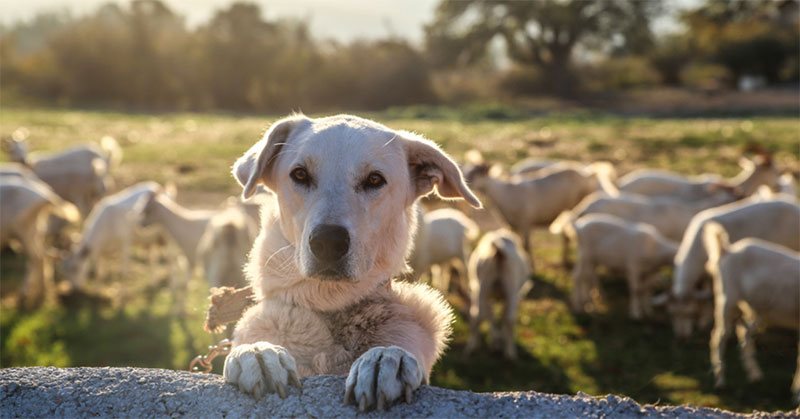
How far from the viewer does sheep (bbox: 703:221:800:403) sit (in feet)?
25.5

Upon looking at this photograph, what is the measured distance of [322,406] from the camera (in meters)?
2.77

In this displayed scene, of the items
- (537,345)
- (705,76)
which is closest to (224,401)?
(537,345)

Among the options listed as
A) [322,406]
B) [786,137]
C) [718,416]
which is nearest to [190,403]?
[322,406]

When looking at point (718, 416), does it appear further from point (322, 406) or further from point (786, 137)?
point (786, 137)

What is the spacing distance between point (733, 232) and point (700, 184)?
3.42 metres

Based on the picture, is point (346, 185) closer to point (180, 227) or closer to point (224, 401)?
point (224, 401)

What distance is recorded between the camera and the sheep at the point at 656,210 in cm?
1216

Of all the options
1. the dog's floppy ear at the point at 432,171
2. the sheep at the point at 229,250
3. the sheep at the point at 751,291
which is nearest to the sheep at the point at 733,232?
the sheep at the point at 751,291

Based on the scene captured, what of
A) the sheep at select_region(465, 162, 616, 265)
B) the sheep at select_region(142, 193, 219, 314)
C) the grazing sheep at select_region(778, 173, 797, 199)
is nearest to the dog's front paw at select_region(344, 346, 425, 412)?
the sheep at select_region(142, 193, 219, 314)

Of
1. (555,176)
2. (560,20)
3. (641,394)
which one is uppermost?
(560,20)

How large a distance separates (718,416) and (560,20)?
4996 centimetres

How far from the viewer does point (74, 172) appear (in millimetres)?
16328

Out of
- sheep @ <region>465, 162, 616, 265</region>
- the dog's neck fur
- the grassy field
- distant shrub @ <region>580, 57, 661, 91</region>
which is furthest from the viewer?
distant shrub @ <region>580, 57, 661, 91</region>

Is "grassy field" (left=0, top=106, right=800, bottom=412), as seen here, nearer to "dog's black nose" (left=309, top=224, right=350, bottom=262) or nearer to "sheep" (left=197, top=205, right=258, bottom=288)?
"sheep" (left=197, top=205, right=258, bottom=288)
